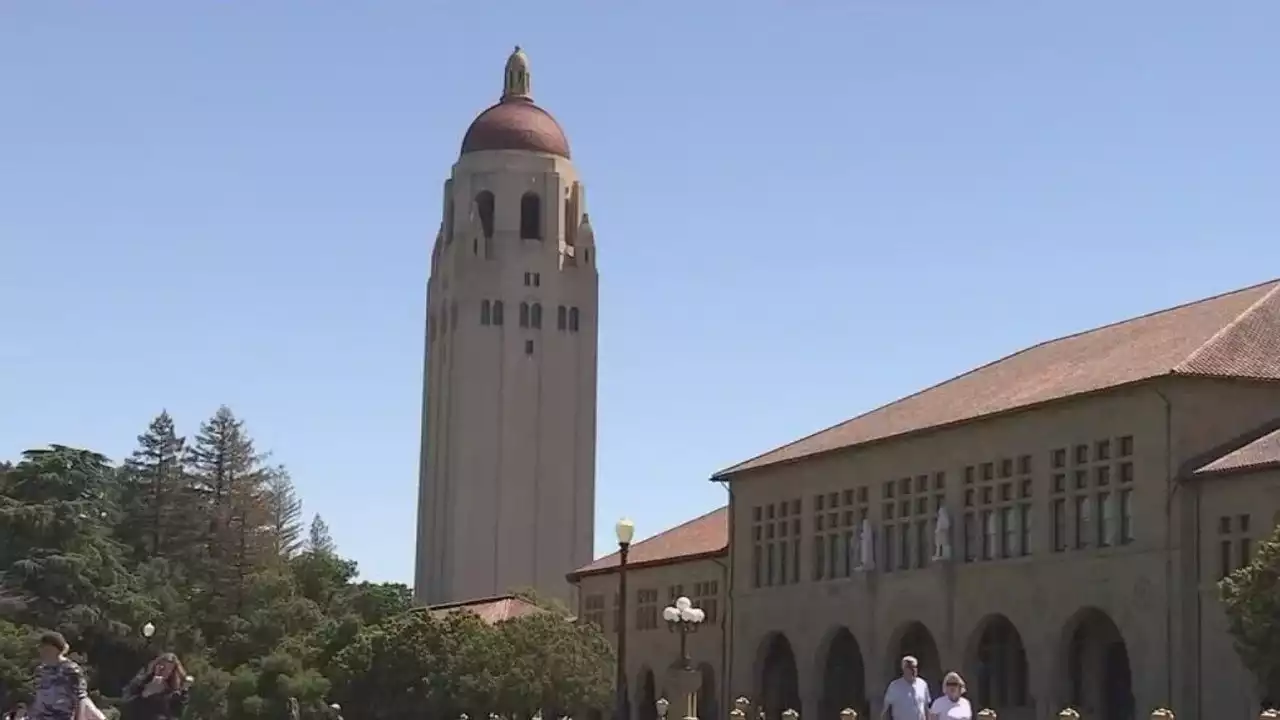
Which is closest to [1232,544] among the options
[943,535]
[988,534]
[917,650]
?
[988,534]

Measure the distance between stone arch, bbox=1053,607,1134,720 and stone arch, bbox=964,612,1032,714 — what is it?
2101 millimetres

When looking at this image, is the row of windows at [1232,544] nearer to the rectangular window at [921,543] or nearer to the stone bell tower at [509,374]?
the rectangular window at [921,543]

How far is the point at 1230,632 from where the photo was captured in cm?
4481

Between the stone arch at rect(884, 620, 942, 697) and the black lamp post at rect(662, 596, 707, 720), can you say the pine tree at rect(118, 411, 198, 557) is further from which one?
the black lamp post at rect(662, 596, 707, 720)

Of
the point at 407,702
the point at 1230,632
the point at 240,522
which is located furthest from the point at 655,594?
the point at 240,522

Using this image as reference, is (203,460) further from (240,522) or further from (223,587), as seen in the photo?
(223,587)

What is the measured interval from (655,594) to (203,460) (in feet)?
181

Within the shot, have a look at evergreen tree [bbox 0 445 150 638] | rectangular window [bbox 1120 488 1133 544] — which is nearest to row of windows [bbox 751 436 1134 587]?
rectangular window [bbox 1120 488 1133 544]

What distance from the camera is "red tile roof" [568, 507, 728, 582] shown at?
77125mm

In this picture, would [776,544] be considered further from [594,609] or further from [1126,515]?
[1126,515]

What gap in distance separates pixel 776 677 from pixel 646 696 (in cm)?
1055

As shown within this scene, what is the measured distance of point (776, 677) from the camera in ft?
230

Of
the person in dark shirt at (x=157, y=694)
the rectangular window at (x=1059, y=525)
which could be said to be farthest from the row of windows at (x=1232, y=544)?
the person in dark shirt at (x=157, y=694)

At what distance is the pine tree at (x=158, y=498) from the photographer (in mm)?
120500
